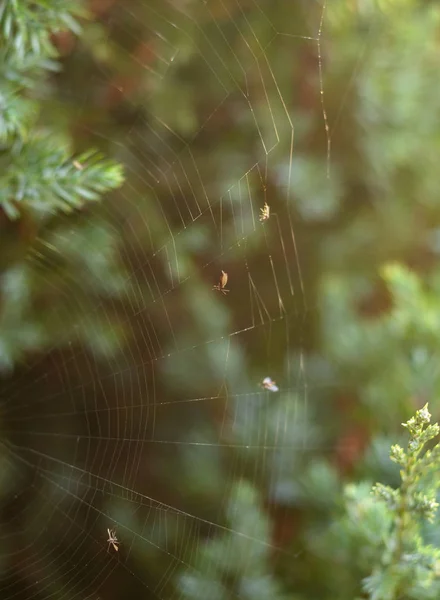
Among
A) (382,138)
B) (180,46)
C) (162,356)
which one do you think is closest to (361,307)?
(382,138)

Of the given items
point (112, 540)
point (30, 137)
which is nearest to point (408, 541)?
point (112, 540)

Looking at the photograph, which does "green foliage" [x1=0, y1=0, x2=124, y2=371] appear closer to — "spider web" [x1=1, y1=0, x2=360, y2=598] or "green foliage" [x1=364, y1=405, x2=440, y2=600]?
"spider web" [x1=1, y1=0, x2=360, y2=598]

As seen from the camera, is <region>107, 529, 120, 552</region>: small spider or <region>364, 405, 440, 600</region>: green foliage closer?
<region>364, 405, 440, 600</region>: green foliage

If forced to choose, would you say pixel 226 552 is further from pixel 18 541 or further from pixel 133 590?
pixel 18 541

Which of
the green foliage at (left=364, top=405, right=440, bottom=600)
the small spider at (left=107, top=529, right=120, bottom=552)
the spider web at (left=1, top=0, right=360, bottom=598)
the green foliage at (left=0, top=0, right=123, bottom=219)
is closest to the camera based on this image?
the green foliage at (left=364, top=405, right=440, bottom=600)

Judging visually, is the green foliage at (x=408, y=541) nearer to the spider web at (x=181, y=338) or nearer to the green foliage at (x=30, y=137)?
the spider web at (x=181, y=338)

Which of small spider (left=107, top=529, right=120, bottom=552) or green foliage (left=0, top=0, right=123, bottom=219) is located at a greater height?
green foliage (left=0, top=0, right=123, bottom=219)

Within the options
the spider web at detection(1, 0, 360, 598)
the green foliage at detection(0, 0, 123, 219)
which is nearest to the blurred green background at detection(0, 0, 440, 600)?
the spider web at detection(1, 0, 360, 598)

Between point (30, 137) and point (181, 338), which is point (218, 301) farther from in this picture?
point (30, 137)
